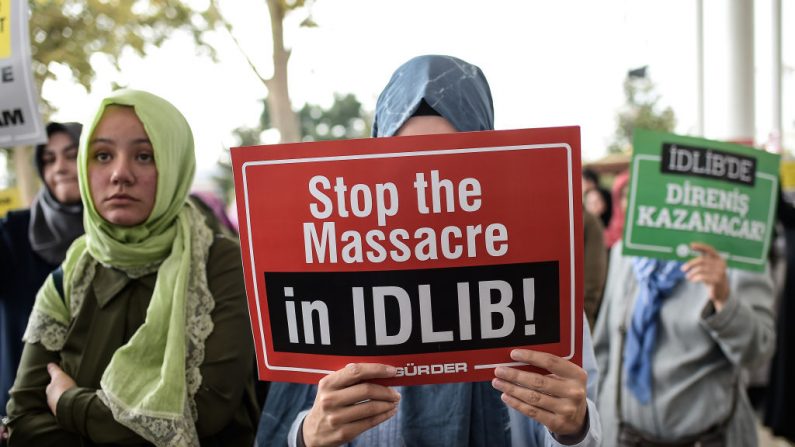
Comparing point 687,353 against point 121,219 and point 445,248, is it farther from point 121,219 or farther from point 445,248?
point 121,219

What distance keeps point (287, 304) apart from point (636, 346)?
191 cm

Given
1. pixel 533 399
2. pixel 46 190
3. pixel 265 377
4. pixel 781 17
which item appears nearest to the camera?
pixel 533 399

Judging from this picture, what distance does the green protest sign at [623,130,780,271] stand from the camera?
8.25 feet

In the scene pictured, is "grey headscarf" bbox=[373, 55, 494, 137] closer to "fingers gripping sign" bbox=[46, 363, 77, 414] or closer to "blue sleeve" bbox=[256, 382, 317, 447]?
"blue sleeve" bbox=[256, 382, 317, 447]

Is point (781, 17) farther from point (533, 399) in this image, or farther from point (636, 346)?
point (533, 399)

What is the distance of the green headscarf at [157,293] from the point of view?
1648 millimetres

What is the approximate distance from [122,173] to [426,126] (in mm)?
860

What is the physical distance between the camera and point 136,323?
5.85 ft

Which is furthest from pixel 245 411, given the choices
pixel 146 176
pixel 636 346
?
pixel 636 346

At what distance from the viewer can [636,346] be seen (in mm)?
2734

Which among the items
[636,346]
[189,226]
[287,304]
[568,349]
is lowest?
[636,346]

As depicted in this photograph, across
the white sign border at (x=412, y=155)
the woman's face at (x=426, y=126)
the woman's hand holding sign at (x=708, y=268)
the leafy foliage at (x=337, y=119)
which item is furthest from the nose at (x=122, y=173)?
the leafy foliage at (x=337, y=119)

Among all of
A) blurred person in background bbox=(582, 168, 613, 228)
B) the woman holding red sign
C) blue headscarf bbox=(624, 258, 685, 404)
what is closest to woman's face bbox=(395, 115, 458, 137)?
the woman holding red sign

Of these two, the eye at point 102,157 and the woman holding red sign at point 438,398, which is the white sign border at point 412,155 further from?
the eye at point 102,157
